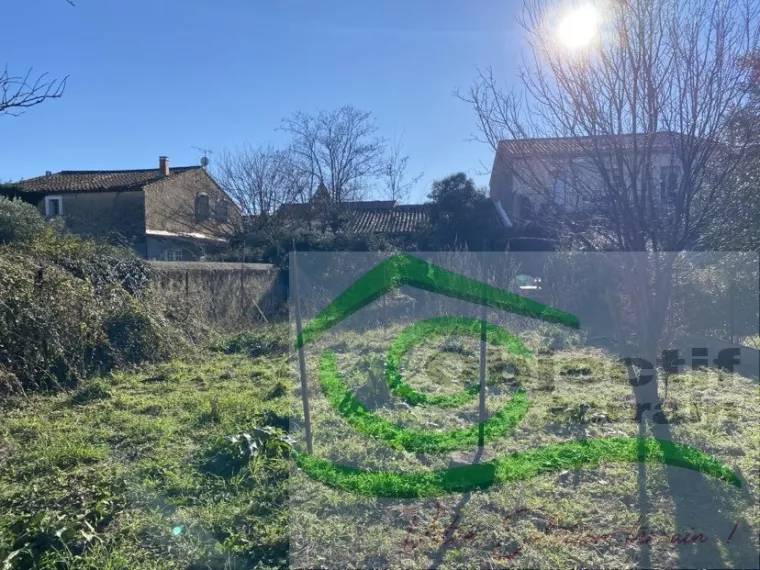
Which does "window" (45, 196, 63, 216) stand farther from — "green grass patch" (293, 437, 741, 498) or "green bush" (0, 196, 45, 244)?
"green grass patch" (293, 437, 741, 498)

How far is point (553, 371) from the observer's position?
6973 millimetres

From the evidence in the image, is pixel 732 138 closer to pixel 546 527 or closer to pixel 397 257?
pixel 546 527

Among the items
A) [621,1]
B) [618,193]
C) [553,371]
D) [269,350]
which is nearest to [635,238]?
[618,193]

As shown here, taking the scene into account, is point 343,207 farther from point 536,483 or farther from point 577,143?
point 536,483

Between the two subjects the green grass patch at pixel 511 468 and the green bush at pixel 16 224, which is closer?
the green grass patch at pixel 511 468

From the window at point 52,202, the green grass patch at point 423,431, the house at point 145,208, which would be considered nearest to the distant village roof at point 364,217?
the house at point 145,208

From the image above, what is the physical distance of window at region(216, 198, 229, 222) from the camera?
22.6m

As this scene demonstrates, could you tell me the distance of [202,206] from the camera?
2475cm

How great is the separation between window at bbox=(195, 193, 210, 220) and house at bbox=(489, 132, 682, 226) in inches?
827

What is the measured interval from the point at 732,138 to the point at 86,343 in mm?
7265

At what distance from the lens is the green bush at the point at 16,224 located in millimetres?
9281

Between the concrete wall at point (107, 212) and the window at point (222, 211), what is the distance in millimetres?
2969

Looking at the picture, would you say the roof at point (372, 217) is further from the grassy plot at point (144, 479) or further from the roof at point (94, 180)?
the grassy plot at point (144, 479)

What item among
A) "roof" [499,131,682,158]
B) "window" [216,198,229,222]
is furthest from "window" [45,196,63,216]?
"roof" [499,131,682,158]
